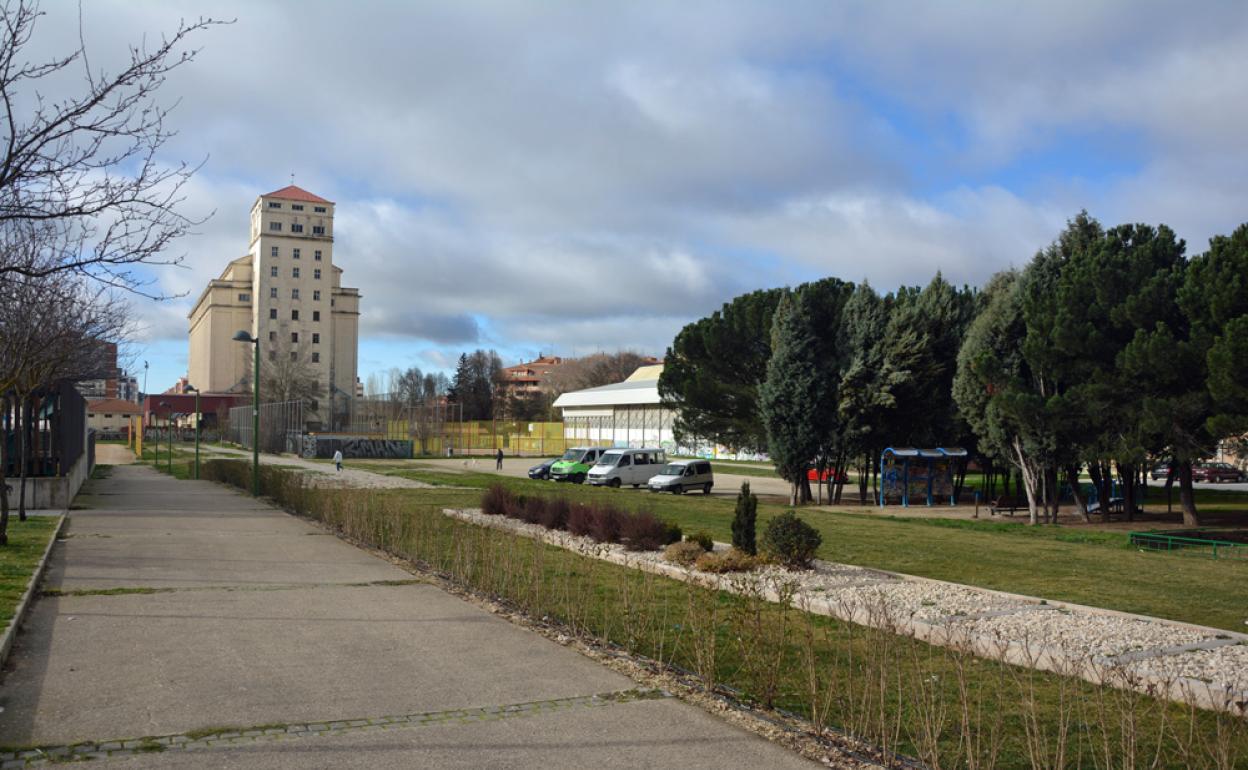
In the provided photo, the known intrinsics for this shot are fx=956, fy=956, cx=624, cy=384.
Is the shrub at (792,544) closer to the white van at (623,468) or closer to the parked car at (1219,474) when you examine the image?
the white van at (623,468)

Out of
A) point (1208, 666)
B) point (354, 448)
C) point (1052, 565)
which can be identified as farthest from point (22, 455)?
point (354, 448)

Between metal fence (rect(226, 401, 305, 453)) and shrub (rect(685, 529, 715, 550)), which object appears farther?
metal fence (rect(226, 401, 305, 453))

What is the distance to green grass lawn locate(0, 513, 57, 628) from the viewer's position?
32.9 feet

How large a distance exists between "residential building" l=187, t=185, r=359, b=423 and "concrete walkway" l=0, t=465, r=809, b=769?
8617 cm

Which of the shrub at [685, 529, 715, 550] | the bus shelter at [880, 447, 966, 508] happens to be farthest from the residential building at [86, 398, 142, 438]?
the shrub at [685, 529, 715, 550]

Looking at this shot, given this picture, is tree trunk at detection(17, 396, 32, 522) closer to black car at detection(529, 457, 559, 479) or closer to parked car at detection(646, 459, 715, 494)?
parked car at detection(646, 459, 715, 494)

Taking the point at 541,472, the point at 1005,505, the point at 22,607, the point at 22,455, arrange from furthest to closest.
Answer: the point at 541,472, the point at 1005,505, the point at 22,455, the point at 22,607

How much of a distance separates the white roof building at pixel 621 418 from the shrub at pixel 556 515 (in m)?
58.9

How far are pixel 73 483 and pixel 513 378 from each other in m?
144

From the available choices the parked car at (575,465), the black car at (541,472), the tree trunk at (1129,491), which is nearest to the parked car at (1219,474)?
the tree trunk at (1129,491)

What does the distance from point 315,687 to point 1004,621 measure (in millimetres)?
6481

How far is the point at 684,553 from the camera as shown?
1367cm

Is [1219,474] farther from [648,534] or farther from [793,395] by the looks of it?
[648,534]

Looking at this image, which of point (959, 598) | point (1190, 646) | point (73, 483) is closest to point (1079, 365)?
point (959, 598)
